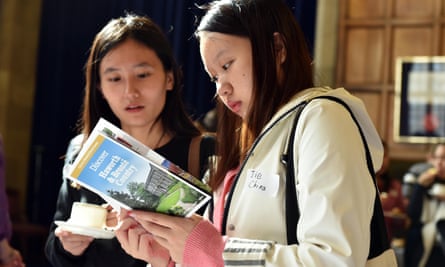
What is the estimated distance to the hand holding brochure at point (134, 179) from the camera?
1.30 meters

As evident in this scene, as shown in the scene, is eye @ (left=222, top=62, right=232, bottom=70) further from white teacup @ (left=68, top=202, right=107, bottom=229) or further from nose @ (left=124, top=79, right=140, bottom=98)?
nose @ (left=124, top=79, right=140, bottom=98)

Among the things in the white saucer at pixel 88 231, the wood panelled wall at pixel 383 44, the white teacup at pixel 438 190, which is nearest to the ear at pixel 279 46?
the white saucer at pixel 88 231

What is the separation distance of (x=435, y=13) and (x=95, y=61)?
178 inches

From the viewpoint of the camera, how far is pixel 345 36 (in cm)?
620

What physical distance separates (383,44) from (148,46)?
441cm

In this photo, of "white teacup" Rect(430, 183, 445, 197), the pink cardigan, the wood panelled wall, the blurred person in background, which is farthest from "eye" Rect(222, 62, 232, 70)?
the wood panelled wall

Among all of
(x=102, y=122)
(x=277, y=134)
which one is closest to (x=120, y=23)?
(x=102, y=122)

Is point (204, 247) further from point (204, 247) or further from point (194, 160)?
point (194, 160)

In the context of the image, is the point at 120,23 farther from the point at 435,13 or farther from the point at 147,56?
the point at 435,13

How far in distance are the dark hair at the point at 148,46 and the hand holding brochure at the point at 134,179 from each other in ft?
2.13

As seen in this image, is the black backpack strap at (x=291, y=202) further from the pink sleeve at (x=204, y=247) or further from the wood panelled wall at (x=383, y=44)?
the wood panelled wall at (x=383, y=44)

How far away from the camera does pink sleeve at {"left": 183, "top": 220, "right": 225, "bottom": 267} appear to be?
1.29m

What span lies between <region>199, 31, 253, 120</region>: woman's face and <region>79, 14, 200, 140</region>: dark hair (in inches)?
23.6

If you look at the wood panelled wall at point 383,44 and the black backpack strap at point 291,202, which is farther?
the wood panelled wall at point 383,44
